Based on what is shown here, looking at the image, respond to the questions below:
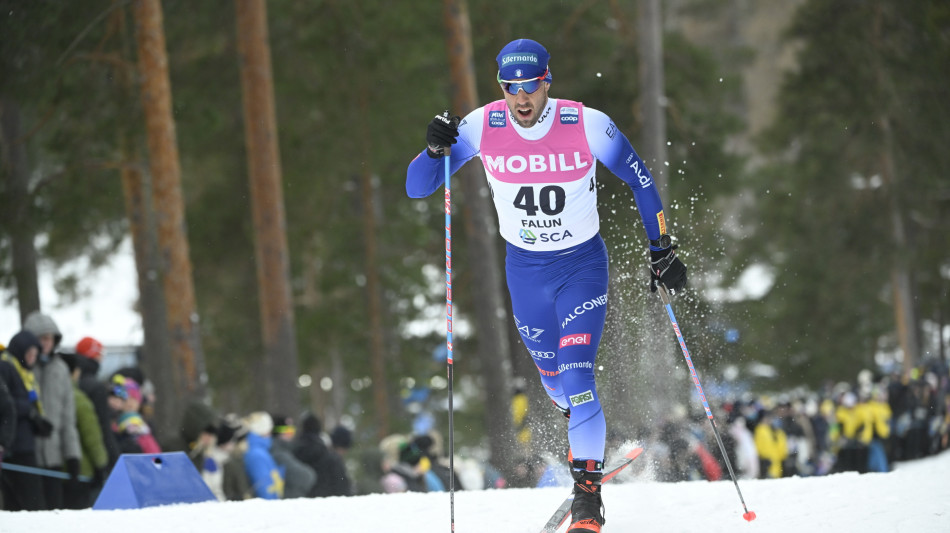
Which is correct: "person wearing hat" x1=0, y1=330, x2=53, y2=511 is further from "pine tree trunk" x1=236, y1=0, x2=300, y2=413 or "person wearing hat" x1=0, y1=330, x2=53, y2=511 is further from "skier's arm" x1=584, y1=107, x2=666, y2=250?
"pine tree trunk" x1=236, y1=0, x2=300, y2=413

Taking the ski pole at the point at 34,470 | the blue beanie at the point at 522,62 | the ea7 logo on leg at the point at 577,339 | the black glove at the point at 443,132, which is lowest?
the ski pole at the point at 34,470

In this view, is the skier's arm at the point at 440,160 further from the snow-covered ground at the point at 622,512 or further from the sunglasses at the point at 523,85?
the snow-covered ground at the point at 622,512

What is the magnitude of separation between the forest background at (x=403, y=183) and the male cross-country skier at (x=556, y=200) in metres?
4.49

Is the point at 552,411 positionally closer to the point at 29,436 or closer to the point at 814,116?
the point at 29,436

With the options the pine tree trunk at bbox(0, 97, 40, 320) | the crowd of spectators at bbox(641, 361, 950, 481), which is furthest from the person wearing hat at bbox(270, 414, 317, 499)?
the crowd of spectators at bbox(641, 361, 950, 481)

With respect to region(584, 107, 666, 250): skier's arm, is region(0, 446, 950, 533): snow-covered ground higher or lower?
lower

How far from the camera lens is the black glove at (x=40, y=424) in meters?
7.68

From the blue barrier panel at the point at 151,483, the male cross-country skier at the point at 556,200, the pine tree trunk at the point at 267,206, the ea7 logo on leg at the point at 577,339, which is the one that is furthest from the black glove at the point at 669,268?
the pine tree trunk at the point at 267,206

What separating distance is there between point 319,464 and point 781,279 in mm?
28380

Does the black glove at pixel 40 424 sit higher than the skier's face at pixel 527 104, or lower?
lower

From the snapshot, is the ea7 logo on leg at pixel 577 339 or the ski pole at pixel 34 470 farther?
the ski pole at pixel 34 470

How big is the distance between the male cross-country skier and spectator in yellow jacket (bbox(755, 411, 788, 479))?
1345 cm

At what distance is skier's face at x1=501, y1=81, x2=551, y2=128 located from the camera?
5.51 metres

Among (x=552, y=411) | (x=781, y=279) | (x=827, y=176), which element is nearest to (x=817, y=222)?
(x=827, y=176)
